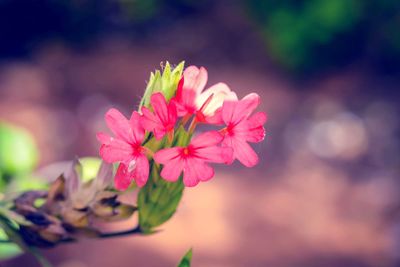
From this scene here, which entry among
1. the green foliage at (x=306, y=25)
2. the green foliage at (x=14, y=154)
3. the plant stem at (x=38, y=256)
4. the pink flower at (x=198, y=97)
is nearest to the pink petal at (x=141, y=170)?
the pink flower at (x=198, y=97)

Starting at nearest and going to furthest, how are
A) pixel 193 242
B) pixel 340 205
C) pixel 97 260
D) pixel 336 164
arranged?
pixel 97 260 < pixel 193 242 < pixel 340 205 < pixel 336 164

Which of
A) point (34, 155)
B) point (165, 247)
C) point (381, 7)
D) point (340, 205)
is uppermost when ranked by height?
point (381, 7)

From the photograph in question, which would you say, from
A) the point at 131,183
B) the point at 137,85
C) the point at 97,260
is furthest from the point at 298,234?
the point at 131,183

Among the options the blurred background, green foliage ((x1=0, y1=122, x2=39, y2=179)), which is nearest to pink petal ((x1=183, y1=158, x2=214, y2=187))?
green foliage ((x1=0, y1=122, x2=39, y2=179))

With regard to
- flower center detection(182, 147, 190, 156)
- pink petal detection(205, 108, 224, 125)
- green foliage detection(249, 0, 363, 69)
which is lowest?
flower center detection(182, 147, 190, 156)

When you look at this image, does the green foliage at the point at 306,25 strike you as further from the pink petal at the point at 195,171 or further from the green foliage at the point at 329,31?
the pink petal at the point at 195,171

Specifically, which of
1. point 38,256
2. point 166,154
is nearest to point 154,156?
point 166,154

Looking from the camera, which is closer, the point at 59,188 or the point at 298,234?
the point at 59,188

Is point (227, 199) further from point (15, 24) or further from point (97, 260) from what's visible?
point (15, 24)

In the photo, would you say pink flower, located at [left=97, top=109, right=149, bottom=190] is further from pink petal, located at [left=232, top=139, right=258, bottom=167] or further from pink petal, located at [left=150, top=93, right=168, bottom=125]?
pink petal, located at [left=232, top=139, right=258, bottom=167]
